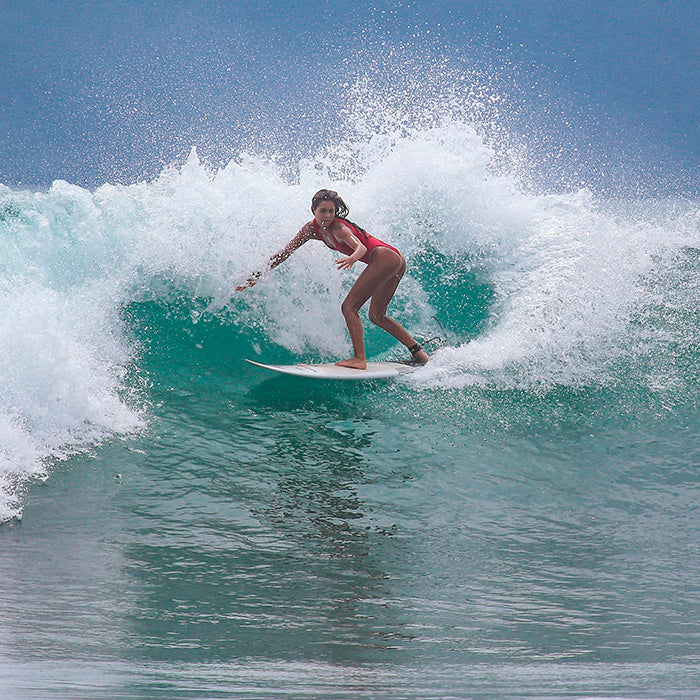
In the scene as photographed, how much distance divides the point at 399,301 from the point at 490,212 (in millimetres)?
1907

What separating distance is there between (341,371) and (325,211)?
1.20m

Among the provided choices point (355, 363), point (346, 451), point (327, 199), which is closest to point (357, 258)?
point (327, 199)

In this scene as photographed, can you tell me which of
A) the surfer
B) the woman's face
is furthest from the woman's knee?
the woman's face

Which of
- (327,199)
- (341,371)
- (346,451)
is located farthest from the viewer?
(341,371)

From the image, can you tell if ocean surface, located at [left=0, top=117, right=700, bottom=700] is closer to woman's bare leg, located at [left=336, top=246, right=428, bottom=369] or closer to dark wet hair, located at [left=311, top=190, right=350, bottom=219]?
woman's bare leg, located at [left=336, top=246, right=428, bottom=369]

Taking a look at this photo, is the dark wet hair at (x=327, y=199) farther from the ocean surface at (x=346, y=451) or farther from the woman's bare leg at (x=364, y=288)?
the ocean surface at (x=346, y=451)

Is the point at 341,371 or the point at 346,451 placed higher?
the point at 341,371

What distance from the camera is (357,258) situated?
5613 millimetres

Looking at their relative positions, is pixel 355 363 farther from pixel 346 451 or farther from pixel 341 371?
pixel 346 451

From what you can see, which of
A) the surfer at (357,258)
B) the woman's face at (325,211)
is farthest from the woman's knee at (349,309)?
the woman's face at (325,211)

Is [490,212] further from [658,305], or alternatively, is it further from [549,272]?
[658,305]

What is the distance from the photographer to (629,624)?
2.87 metres

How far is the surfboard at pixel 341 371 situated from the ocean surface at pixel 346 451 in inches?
3.8

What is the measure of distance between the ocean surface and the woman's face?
Answer: 123 cm
